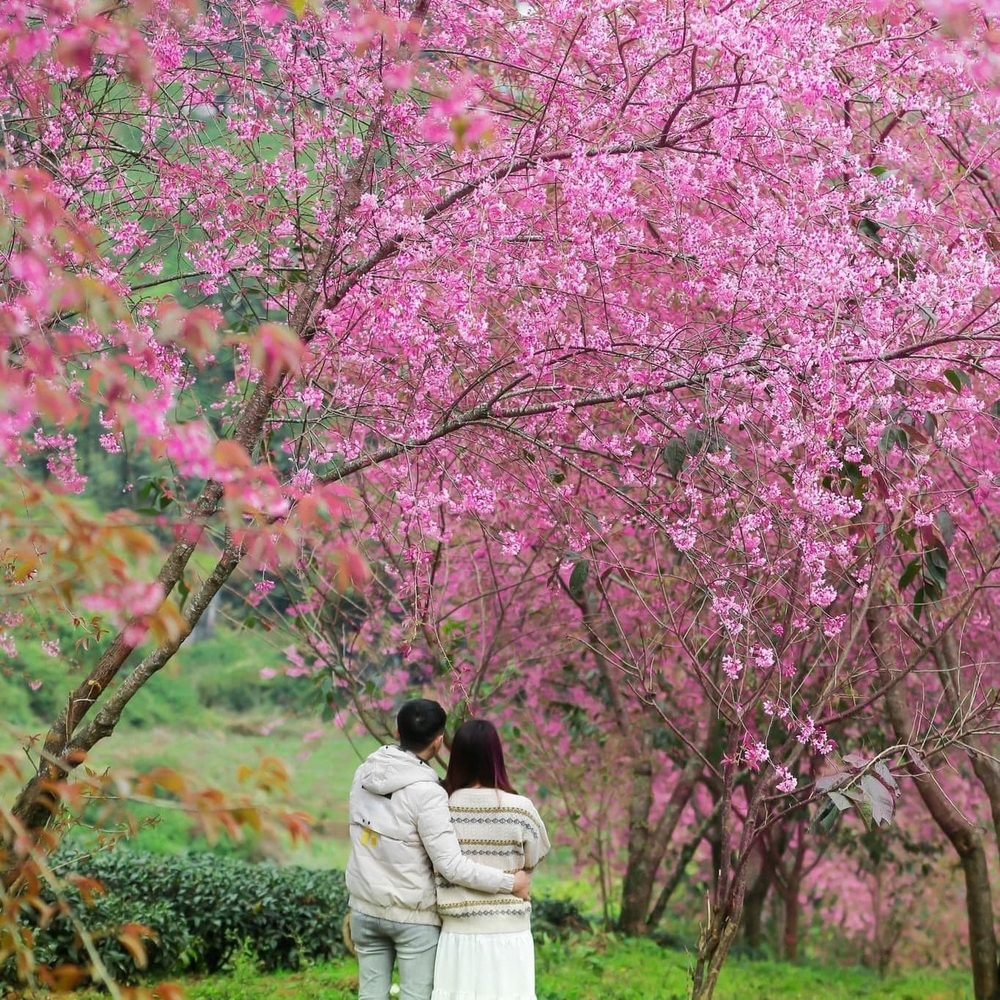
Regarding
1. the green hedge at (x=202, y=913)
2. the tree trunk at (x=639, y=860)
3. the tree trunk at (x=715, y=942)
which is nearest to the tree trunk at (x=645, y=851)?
the tree trunk at (x=639, y=860)

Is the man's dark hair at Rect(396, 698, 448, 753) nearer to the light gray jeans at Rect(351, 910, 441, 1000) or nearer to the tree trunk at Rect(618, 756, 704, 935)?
the light gray jeans at Rect(351, 910, 441, 1000)

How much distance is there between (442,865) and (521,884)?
0.27m

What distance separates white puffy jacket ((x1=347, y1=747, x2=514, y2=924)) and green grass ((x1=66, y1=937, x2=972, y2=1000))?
2697 mm

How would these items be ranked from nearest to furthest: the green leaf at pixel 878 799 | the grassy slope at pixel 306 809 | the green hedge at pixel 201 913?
the green leaf at pixel 878 799 < the green hedge at pixel 201 913 < the grassy slope at pixel 306 809

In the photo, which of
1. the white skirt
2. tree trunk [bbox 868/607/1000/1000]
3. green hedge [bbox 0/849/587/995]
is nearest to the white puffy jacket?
the white skirt

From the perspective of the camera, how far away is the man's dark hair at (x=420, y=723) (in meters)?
3.43

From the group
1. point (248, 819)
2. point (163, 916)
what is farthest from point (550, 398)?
point (163, 916)

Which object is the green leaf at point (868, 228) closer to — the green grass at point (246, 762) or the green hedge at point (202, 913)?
the green hedge at point (202, 913)

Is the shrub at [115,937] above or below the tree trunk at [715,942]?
below

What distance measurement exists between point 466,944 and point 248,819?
1684 mm

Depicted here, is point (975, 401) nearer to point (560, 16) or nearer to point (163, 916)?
point (560, 16)

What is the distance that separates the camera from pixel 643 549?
655cm

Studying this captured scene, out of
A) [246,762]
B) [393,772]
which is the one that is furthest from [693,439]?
[246,762]

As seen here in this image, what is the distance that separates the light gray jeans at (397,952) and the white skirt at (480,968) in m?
0.04
